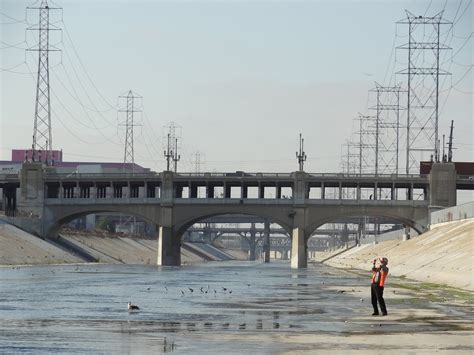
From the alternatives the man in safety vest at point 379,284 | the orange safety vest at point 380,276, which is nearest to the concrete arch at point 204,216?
the man in safety vest at point 379,284

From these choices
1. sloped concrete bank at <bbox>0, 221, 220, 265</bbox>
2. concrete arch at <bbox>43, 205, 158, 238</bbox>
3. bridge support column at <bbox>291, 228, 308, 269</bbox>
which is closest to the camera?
sloped concrete bank at <bbox>0, 221, 220, 265</bbox>

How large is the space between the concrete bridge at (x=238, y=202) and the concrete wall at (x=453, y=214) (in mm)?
→ 8497

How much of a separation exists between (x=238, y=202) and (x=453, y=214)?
134ft

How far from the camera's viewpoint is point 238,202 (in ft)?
536

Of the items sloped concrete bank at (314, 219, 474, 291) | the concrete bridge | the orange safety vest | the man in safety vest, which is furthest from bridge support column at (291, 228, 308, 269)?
the orange safety vest

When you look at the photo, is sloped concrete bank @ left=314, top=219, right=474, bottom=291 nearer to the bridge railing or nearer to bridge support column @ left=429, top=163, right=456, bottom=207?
bridge support column @ left=429, top=163, right=456, bottom=207

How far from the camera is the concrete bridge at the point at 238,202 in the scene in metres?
160

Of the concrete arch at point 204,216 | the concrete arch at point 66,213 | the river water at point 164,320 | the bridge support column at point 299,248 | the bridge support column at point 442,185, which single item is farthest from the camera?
the concrete arch at point 66,213

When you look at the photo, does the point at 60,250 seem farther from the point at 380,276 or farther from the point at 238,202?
the point at 380,276

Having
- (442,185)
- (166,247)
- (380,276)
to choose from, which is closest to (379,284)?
(380,276)

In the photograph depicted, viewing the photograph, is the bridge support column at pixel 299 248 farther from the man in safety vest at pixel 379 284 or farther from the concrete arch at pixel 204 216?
the man in safety vest at pixel 379 284

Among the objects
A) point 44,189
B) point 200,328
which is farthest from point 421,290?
point 44,189

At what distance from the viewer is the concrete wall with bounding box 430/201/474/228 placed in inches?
4562

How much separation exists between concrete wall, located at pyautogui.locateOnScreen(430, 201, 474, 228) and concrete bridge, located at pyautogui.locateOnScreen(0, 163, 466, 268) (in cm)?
850
